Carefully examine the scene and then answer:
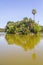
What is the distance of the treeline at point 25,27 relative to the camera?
5183 cm

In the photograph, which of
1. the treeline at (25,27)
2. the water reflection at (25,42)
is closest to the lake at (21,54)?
the water reflection at (25,42)

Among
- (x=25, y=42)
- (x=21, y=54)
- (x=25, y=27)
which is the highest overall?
(x=21, y=54)

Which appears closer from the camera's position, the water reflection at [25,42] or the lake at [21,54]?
the lake at [21,54]

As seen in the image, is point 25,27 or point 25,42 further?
point 25,27

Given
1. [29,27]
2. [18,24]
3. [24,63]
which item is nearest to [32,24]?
[29,27]

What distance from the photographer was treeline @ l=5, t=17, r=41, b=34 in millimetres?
51828

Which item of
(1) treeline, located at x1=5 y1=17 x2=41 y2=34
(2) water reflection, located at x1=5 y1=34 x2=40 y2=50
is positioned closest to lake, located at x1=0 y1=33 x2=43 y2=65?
(2) water reflection, located at x1=5 y1=34 x2=40 y2=50

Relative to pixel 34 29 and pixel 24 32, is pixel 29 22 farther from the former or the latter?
pixel 24 32

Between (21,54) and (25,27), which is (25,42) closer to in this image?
(21,54)

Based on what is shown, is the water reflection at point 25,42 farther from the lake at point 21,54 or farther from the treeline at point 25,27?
the treeline at point 25,27

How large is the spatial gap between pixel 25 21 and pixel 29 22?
61.7 inches

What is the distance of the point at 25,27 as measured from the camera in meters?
54.7

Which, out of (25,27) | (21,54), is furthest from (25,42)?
(25,27)

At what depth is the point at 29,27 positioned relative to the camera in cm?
5662
